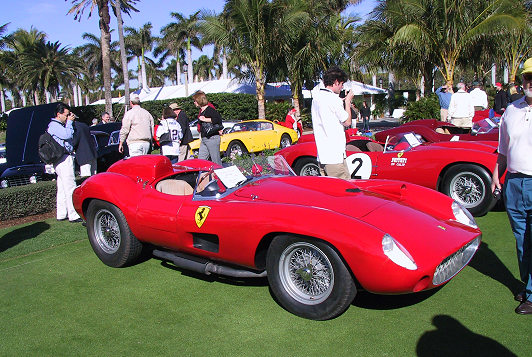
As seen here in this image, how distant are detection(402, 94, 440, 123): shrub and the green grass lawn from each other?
14995 mm

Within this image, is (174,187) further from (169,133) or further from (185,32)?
(185,32)

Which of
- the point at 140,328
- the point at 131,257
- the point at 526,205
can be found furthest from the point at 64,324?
the point at 526,205

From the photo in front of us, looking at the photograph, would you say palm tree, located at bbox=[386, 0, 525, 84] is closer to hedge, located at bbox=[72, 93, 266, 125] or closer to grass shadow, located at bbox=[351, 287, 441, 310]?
grass shadow, located at bbox=[351, 287, 441, 310]

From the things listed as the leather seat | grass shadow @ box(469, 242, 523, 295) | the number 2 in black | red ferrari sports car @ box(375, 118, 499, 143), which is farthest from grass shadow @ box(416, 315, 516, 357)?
red ferrari sports car @ box(375, 118, 499, 143)

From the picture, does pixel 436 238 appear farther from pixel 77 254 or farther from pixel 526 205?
pixel 77 254

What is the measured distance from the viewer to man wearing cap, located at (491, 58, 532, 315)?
10.7 ft

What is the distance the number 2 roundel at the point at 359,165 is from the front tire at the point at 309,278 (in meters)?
3.41

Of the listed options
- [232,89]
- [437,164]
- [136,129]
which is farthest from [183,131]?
[232,89]

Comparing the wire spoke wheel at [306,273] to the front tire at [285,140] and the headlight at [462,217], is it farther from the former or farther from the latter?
the front tire at [285,140]

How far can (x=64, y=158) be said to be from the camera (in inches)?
269

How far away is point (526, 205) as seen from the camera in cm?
330

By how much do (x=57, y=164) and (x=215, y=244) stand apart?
4.12 m

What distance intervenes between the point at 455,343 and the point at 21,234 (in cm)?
598

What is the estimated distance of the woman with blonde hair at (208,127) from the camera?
793 centimetres
